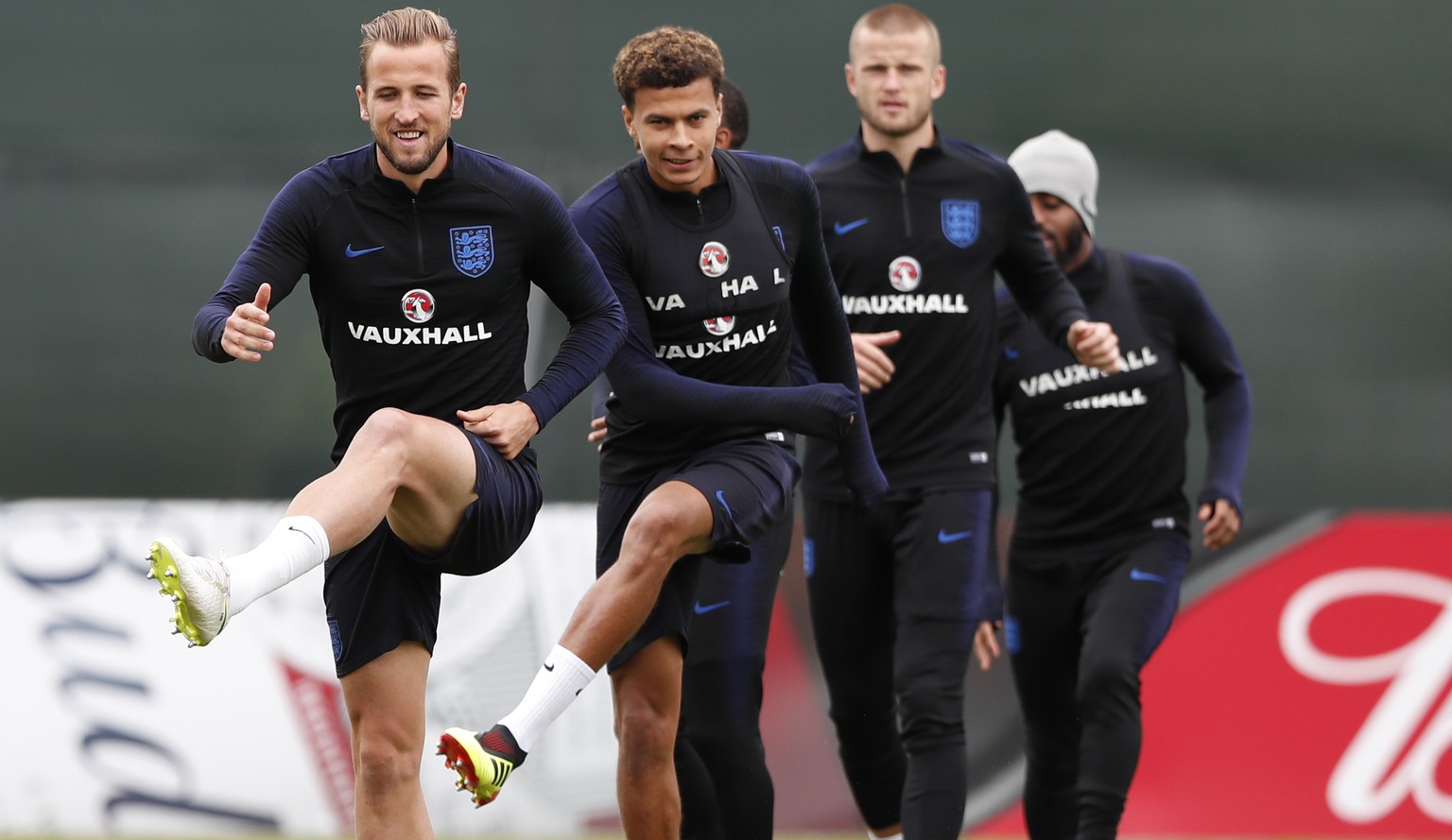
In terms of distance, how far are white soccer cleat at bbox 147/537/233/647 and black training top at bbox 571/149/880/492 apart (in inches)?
52.3

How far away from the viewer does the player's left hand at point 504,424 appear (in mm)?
4605

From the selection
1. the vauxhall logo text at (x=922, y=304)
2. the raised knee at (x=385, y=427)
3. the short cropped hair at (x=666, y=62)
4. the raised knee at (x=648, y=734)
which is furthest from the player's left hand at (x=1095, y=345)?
the raised knee at (x=385, y=427)

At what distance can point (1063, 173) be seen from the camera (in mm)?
6465

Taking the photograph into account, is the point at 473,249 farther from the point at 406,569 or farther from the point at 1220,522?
the point at 1220,522

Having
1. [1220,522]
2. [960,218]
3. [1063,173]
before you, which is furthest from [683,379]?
[1220,522]

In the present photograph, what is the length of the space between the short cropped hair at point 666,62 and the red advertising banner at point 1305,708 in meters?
3.69

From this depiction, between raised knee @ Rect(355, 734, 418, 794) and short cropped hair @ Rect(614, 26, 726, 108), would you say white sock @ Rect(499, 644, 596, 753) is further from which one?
short cropped hair @ Rect(614, 26, 726, 108)

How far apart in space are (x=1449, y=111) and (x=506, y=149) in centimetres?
400

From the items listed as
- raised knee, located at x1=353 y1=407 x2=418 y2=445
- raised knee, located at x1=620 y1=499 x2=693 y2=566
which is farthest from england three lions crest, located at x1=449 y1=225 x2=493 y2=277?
raised knee, located at x1=620 y1=499 x2=693 y2=566

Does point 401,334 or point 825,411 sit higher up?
point 401,334

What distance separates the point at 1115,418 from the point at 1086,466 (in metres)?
0.18

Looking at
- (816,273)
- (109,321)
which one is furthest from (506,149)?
(816,273)

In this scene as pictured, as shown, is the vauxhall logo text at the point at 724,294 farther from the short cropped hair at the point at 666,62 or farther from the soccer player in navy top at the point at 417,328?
the short cropped hair at the point at 666,62

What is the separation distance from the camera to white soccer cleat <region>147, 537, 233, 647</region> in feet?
12.9
